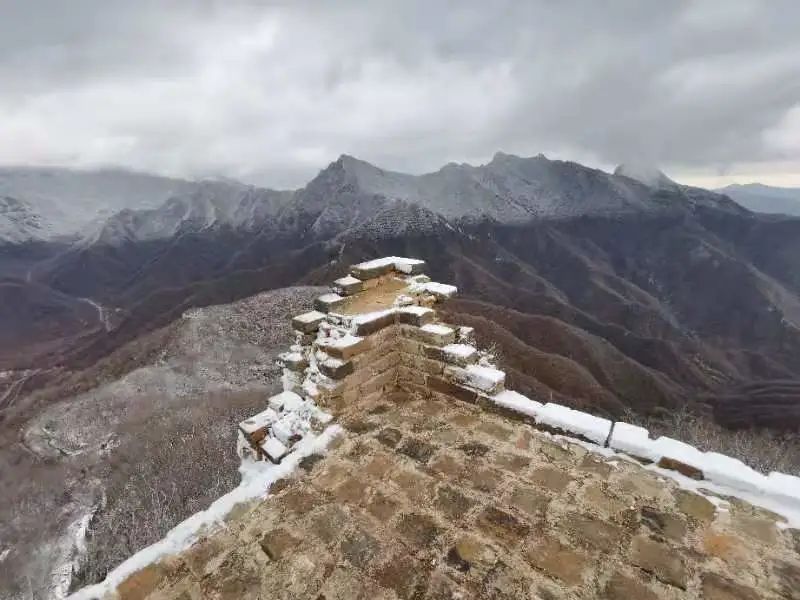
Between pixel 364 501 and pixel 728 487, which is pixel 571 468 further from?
pixel 364 501

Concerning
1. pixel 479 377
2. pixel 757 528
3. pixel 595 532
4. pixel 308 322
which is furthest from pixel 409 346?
pixel 757 528

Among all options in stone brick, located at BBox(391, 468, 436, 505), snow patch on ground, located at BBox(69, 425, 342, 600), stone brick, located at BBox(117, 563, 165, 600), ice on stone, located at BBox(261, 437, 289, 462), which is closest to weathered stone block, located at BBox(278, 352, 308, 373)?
ice on stone, located at BBox(261, 437, 289, 462)

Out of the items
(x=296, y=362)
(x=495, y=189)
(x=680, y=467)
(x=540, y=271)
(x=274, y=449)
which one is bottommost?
(x=540, y=271)

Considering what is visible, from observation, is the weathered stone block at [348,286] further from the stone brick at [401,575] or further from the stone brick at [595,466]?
the stone brick at [401,575]

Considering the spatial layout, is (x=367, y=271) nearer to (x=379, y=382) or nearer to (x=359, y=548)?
(x=379, y=382)

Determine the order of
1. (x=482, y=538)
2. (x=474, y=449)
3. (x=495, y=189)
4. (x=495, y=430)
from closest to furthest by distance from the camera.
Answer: (x=482, y=538)
(x=474, y=449)
(x=495, y=430)
(x=495, y=189)

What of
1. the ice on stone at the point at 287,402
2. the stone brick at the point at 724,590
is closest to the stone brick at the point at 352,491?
the ice on stone at the point at 287,402

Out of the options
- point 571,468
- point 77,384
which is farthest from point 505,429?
point 77,384
